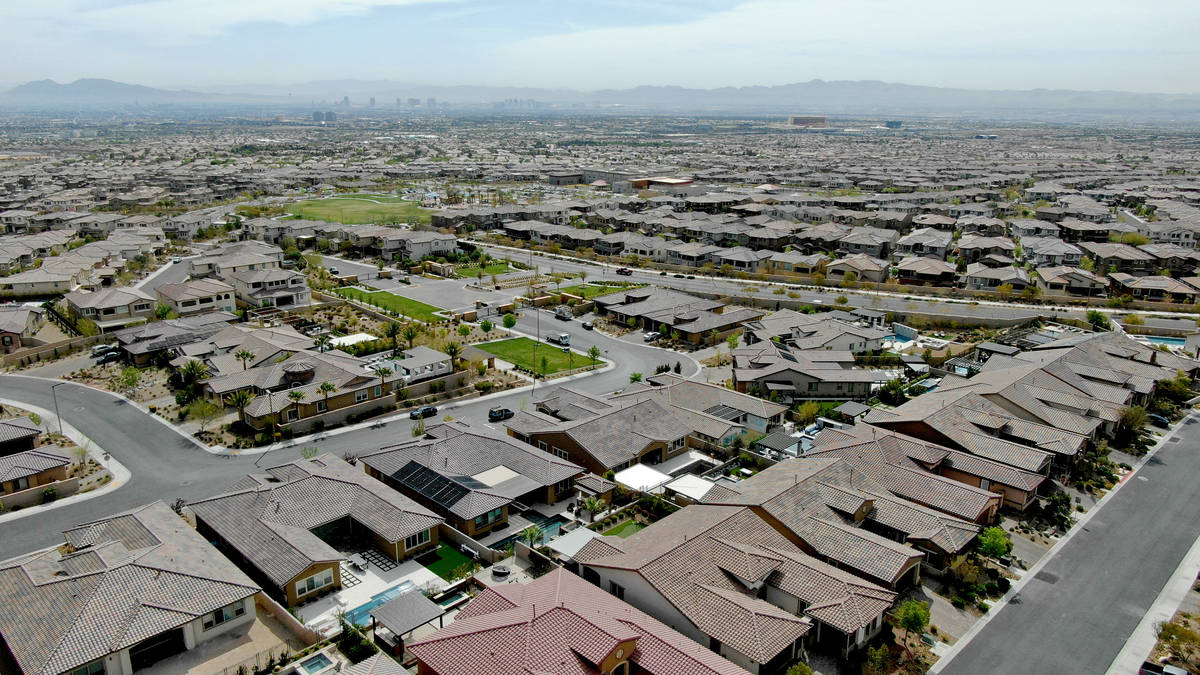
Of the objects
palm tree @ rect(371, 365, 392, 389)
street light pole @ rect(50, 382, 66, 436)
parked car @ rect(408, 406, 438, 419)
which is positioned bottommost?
parked car @ rect(408, 406, 438, 419)

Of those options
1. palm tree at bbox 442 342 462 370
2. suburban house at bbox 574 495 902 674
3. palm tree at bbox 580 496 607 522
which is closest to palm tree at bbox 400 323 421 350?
palm tree at bbox 442 342 462 370

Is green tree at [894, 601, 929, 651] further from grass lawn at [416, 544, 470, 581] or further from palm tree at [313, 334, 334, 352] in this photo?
palm tree at [313, 334, 334, 352]

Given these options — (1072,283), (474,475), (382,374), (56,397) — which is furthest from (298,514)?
(1072,283)

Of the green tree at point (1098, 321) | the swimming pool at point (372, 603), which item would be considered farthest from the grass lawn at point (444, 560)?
the green tree at point (1098, 321)

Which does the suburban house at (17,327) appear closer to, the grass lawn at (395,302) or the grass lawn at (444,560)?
the grass lawn at (395,302)

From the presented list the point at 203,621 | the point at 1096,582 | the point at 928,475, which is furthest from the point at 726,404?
the point at 203,621

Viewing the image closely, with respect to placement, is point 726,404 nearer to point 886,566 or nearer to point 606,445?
point 606,445
